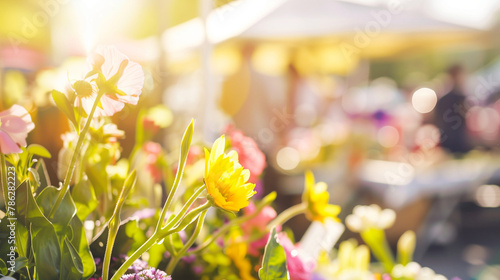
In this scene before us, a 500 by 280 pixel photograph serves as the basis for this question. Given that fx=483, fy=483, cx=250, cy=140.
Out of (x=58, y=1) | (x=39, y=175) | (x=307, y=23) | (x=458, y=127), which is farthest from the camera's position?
(x=458, y=127)

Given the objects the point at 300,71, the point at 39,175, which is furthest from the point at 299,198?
the point at 39,175

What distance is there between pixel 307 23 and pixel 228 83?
652mm

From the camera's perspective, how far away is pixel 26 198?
338mm

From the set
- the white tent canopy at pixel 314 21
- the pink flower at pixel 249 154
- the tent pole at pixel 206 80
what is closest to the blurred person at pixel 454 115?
the white tent canopy at pixel 314 21

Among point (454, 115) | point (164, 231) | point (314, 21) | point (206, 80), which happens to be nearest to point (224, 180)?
point (164, 231)

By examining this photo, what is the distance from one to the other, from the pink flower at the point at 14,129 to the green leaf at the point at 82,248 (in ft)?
0.27

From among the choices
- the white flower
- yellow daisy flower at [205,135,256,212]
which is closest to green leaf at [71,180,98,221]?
yellow daisy flower at [205,135,256,212]

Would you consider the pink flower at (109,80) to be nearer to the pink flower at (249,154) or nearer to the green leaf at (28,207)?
the green leaf at (28,207)

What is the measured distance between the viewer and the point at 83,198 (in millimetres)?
428

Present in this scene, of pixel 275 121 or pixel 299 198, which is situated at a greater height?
pixel 275 121

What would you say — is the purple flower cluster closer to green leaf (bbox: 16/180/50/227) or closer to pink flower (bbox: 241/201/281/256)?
green leaf (bbox: 16/180/50/227)

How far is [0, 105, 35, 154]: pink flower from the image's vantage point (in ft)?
1.05

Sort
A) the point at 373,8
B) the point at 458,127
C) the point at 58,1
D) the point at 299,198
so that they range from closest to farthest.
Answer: the point at 58,1 < the point at 299,198 < the point at 373,8 < the point at 458,127

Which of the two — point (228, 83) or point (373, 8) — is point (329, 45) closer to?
point (373, 8)
